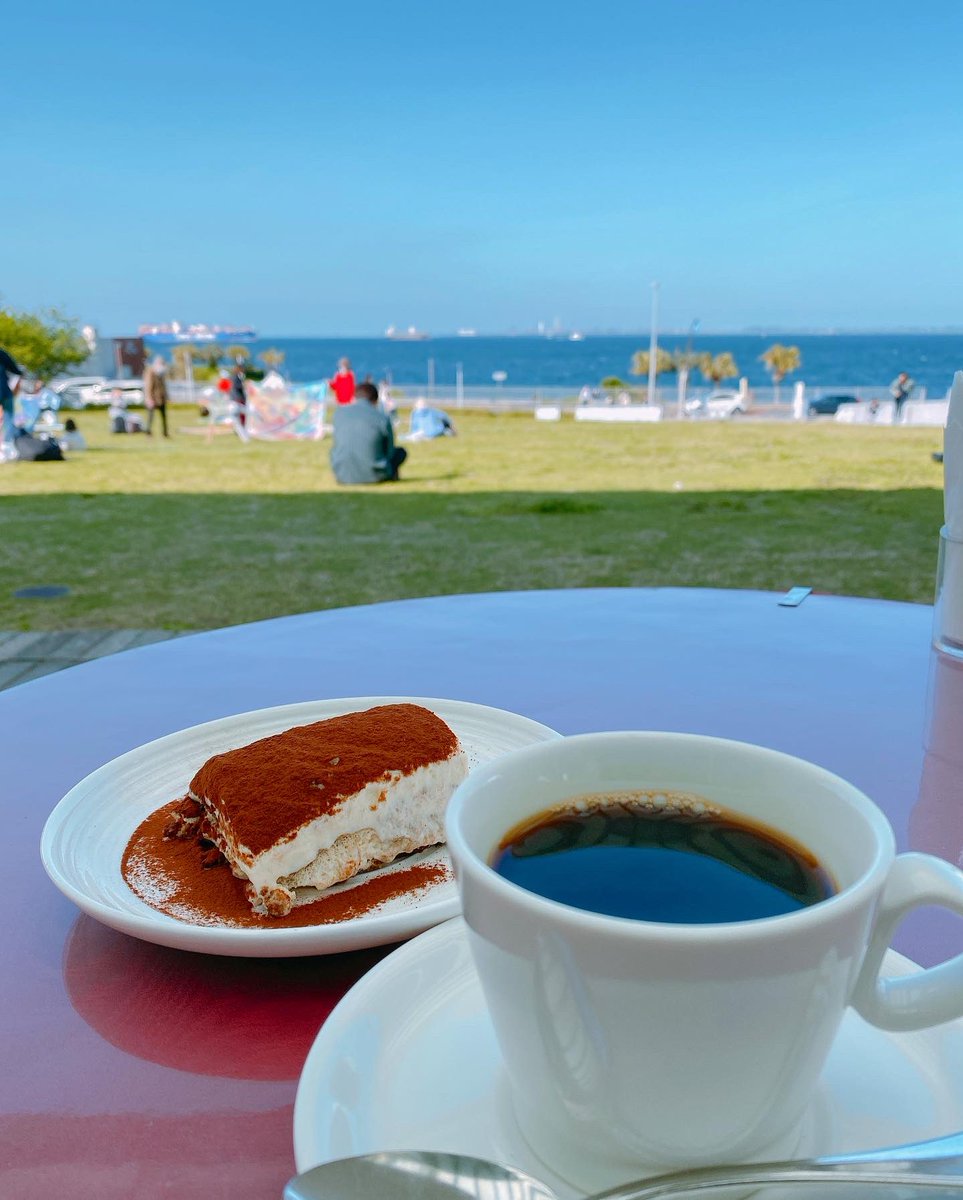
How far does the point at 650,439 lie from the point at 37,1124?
15204 millimetres

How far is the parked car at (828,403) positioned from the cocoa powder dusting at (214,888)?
31.6m

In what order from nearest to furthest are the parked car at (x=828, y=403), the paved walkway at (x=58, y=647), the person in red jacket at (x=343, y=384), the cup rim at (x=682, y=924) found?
the cup rim at (x=682, y=924) < the paved walkway at (x=58, y=647) < the person in red jacket at (x=343, y=384) < the parked car at (x=828, y=403)

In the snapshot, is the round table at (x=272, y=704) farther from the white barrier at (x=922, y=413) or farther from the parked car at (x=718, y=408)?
the parked car at (x=718, y=408)

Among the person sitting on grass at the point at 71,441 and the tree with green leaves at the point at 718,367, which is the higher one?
the person sitting on grass at the point at 71,441

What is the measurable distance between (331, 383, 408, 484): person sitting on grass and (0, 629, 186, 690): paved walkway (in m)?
5.47

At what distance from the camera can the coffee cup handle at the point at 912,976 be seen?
19.5 inches

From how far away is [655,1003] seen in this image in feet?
1.46

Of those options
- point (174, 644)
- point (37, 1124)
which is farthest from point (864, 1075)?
point (174, 644)

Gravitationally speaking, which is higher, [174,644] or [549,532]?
[174,644]

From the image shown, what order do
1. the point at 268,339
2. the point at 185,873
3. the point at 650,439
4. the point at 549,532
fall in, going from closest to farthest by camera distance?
the point at 185,873, the point at 549,532, the point at 650,439, the point at 268,339

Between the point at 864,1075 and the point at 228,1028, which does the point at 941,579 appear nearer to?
the point at 864,1075

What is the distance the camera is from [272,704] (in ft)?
3.95

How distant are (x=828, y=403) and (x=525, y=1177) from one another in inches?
1321

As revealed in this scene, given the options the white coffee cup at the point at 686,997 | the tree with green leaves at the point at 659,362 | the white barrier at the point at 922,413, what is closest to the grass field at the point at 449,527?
the white coffee cup at the point at 686,997
